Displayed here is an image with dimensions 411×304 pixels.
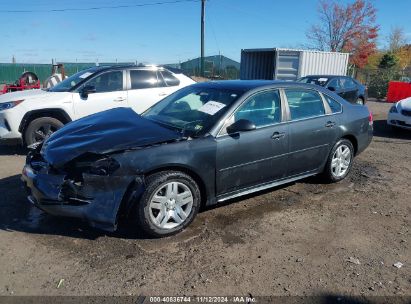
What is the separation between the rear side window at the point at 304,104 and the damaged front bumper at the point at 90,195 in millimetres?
2321

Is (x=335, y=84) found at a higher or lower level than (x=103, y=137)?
higher

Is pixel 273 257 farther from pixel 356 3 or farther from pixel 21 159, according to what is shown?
pixel 356 3

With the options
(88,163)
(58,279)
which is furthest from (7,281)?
(88,163)

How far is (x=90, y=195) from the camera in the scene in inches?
137

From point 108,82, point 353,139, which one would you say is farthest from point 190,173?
point 108,82

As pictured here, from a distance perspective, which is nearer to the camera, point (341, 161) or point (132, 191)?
point (132, 191)

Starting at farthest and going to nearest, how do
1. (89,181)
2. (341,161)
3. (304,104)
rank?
(341,161) < (304,104) < (89,181)

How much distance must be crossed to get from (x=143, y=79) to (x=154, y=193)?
4725 millimetres

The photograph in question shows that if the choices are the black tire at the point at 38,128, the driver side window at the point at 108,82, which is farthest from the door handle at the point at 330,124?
the black tire at the point at 38,128

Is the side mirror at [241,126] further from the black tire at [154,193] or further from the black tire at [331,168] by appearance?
the black tire at [331,168]

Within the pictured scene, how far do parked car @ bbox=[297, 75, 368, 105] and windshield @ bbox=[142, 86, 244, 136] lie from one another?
8670 mm

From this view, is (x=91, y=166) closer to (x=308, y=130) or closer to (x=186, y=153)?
(x=186, y=153)

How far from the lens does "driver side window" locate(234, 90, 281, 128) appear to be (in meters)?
4.39

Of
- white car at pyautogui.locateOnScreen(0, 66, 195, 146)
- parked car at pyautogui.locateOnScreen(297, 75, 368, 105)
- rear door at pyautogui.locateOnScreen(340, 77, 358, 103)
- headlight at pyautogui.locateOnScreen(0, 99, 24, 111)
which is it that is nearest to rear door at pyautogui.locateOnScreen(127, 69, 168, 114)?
white car at pyautogui.locateOnScreen(0, 66, 195, 146)
